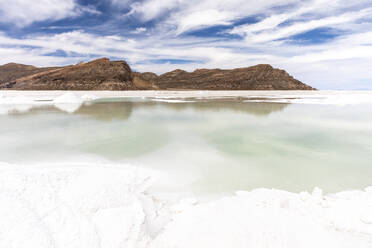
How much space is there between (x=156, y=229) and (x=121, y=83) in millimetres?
63850

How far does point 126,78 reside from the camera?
221 feet

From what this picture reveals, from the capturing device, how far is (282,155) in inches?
199

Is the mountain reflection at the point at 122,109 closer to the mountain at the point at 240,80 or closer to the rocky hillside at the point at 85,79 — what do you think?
the rocky hillside at the point at 85,79

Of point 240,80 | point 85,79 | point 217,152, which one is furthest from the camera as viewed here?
point 240,80

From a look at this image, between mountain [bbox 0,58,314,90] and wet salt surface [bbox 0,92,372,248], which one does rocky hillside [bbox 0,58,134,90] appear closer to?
mountain [bbox 0,58,314,90]

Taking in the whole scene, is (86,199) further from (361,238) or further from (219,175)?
(361,238)

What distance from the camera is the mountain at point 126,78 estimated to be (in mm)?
60781

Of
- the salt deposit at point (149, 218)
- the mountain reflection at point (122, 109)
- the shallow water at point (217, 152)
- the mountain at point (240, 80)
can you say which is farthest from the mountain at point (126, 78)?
the salt deposit at point (149, 218)

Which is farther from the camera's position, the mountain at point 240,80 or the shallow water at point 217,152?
the mountain at point 240,80

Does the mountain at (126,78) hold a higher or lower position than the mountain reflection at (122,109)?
higher

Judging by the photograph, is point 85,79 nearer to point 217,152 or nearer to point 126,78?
point 126,78

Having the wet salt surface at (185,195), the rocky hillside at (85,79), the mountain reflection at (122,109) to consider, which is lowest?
the wet salt surface at (185,195)

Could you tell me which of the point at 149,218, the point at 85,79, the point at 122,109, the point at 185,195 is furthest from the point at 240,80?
the point at 149,218

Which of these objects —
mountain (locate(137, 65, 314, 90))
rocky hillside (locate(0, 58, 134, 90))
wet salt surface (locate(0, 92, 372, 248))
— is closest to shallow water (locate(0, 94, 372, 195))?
wet salt surface (locate(0, 92, 372, 248))
